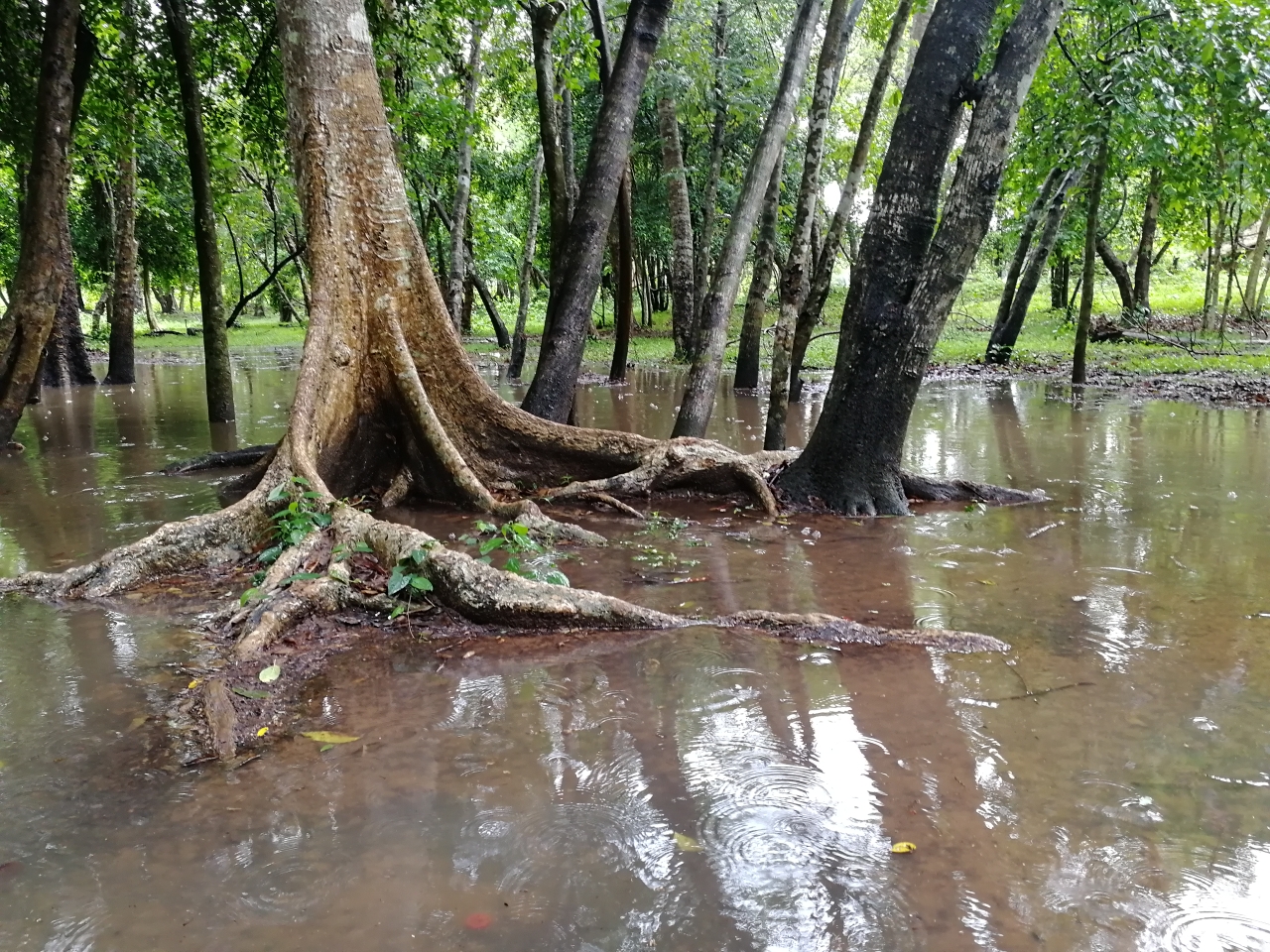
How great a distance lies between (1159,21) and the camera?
7938mm

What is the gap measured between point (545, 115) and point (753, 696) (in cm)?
872

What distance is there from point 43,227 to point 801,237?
836 cm

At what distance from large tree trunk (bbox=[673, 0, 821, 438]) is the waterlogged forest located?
0.05 m

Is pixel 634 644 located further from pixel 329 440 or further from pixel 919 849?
pixel 329 440

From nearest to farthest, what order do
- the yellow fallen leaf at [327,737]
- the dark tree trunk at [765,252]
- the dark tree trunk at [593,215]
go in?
the yellow fallen leaf at [327,737]
the dark tree trunk at [593,215]
the dark tree trunk at [765,252]

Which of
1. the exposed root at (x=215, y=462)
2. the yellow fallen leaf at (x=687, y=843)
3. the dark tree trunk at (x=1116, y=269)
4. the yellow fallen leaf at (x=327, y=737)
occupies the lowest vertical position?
the yellow fallen leaf at (x=687, y=843)

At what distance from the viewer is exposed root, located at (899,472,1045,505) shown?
24.9ft

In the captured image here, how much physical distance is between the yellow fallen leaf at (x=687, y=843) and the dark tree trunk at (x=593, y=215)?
22.1 ft

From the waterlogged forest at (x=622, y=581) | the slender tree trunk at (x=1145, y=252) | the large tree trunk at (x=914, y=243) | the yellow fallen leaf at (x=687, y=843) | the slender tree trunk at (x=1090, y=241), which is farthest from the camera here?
the slender tree trunk at (x=1145, y=252)

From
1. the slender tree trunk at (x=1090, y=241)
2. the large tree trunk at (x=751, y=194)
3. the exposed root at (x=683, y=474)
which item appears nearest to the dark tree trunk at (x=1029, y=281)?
the slender tree trunk at (x=1090, y=241)

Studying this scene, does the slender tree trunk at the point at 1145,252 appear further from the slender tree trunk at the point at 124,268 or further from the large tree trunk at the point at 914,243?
the slender tree trunk at the point at 124,268

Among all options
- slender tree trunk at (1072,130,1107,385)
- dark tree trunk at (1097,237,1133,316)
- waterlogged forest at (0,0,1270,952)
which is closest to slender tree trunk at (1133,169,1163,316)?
dark tree trunk at (1097,237,1133,316)

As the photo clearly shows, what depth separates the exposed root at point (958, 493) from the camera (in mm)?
7590

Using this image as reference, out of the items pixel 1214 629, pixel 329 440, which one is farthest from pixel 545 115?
pixel 1214 629
